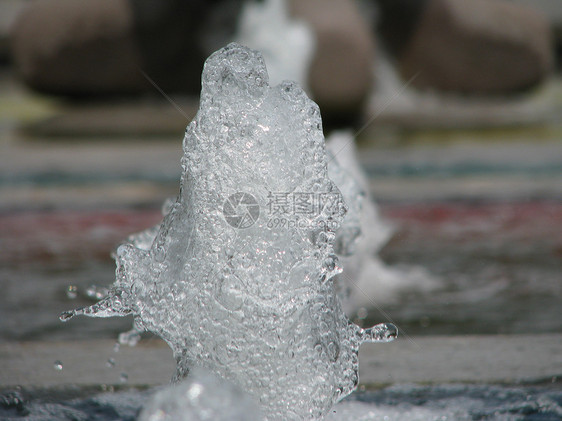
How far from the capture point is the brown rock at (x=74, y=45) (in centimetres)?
584

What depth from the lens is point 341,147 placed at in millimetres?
2305

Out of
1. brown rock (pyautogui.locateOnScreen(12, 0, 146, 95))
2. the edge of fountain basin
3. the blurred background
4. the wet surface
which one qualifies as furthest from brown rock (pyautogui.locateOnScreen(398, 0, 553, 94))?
the edge of fountain basin

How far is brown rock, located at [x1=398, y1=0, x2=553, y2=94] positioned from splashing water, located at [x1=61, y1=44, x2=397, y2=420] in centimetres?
567

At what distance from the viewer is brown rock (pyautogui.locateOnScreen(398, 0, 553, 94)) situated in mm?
6711

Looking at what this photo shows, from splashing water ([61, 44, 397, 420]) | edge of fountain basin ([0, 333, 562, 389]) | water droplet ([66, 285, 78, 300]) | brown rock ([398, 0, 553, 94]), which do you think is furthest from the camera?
brown rock ([398, 0, 553, 94])

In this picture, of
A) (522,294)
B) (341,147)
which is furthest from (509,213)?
(341,147)

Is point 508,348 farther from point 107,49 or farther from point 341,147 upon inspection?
point 107,49

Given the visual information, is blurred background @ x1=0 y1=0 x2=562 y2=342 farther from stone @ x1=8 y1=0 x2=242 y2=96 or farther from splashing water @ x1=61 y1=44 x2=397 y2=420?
splashing water @ x1=61 y1=44 x2=397 y2=420

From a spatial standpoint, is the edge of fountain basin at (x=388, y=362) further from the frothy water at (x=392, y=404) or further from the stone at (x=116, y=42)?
the stone at (x=116, y=42)

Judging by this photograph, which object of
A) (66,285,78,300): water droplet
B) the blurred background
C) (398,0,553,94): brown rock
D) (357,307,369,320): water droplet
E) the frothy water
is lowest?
the frothy water

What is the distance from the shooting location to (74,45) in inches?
230

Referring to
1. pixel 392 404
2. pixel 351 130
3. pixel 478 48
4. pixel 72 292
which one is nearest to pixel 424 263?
pixel 72 292

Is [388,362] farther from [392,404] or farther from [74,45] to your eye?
[74,45]

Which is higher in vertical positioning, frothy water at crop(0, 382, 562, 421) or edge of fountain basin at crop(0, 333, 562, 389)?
edge of fountain basin at crop(0, 333, 562, 389)
